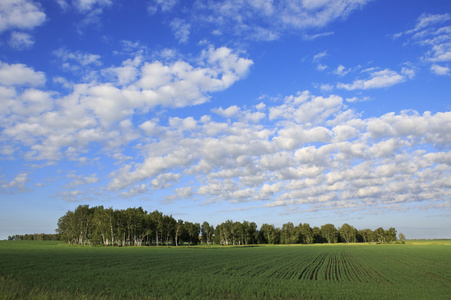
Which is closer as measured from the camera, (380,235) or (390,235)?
(390,235)

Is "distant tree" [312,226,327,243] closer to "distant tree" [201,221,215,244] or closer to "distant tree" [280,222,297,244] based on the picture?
"distant tree" [280,222,297,244]

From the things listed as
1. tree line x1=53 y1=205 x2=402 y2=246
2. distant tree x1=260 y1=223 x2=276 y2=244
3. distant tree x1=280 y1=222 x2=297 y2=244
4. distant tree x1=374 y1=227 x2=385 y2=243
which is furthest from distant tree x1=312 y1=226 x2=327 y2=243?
distant tree x1=374 y1=227 x2=385 y2=243

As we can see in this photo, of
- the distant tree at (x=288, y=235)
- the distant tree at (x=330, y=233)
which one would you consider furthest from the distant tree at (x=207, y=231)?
the distant tree at (x=330, y=233)

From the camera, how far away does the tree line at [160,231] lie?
109m

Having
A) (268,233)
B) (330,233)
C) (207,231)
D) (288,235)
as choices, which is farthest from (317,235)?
(207,231)

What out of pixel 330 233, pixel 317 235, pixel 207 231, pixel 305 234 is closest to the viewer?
pixel 207 231

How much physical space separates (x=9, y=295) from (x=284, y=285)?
17.3 meters

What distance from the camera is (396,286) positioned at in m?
22.3

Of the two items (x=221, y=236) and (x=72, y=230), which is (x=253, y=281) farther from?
(x=221, y=236)

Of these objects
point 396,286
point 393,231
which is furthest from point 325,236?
point 396,286

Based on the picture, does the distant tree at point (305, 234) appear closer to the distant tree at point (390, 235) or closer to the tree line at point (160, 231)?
the tree line at point (160, 231)

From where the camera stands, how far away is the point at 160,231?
408 feet

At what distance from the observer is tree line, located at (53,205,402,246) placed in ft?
357

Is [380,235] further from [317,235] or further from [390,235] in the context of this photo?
[317,235]
